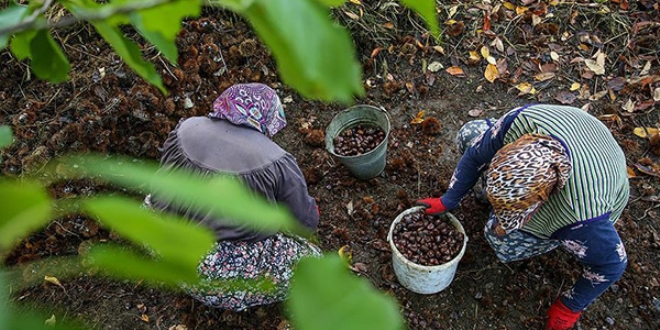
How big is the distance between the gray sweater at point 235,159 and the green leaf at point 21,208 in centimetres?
179

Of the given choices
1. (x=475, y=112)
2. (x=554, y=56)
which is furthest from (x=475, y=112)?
(x=554, y=56)

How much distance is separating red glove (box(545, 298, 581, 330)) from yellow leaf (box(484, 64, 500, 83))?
1.48 m

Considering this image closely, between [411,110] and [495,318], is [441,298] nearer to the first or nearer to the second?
[495,318]

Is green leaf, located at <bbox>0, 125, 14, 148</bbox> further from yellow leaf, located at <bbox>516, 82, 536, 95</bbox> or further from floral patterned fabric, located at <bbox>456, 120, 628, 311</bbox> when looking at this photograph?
yellow leaf, located at <bbox>516, 82, 536, 95</bbox>

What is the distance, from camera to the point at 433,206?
2768 millimetres

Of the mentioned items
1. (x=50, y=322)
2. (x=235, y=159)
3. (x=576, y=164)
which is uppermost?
(x=50, y=322)

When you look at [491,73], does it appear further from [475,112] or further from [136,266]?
[136,266]

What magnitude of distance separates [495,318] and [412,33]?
1.86m

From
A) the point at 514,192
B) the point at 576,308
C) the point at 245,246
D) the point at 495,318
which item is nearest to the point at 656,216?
the point at 576,308

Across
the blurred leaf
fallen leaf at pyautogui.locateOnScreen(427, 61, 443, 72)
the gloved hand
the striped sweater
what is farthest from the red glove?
the blurred leaf

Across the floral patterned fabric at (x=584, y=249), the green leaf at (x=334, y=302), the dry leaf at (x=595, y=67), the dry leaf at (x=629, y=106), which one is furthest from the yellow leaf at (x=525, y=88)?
the green leaf at (x=334, y=302)

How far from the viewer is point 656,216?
294cm

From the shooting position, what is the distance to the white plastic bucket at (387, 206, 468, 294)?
98.3 inches

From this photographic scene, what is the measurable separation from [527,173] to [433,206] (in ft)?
2.92
